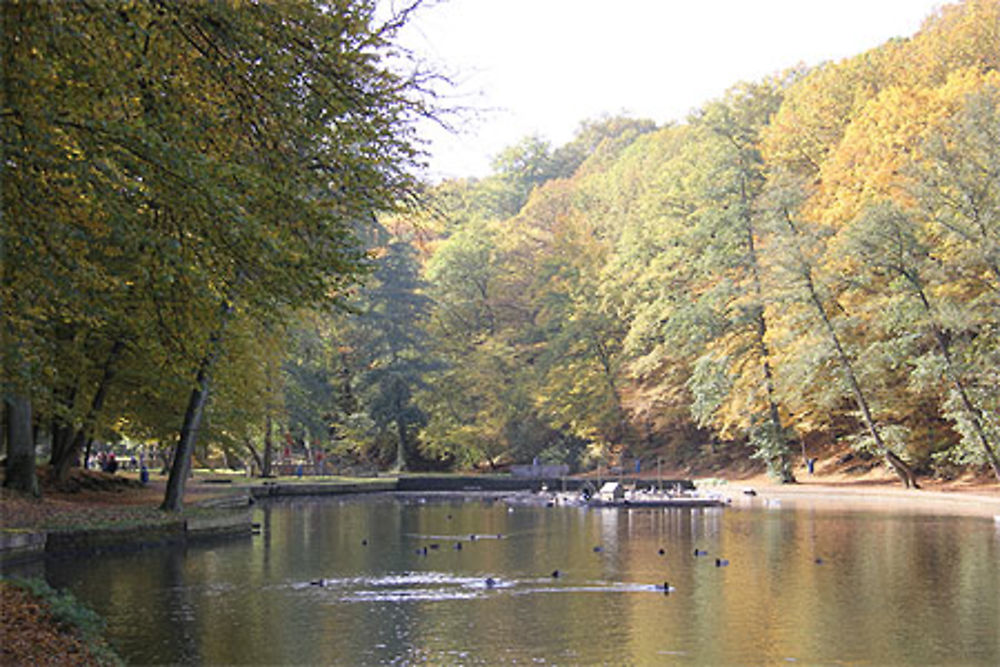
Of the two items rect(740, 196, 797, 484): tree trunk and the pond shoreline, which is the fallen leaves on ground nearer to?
the pond shoreline

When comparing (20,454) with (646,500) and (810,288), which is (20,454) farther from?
(810,288)

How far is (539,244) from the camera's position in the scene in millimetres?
68250

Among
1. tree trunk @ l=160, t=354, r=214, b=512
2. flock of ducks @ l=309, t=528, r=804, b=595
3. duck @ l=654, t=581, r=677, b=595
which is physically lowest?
duck @ l=654, t=581, r=677, b=595

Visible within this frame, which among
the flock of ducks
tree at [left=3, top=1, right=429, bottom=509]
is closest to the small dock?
the flock of ducks

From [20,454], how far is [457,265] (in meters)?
43.6

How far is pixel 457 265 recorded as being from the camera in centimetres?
6556

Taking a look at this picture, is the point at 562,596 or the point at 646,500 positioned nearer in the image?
the point at 562,596

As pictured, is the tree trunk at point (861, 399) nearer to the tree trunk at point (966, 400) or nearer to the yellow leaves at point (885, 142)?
the yellow leaves at point (885, 142)

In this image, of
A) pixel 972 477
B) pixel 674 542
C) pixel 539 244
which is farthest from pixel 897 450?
pixel 539 244

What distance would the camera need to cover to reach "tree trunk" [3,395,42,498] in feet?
75.2

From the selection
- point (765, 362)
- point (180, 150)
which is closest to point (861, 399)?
point (765, 362)

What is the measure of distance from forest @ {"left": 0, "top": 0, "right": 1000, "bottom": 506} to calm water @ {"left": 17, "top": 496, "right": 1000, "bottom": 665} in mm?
3235

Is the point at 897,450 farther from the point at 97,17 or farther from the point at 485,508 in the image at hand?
the point at 97,17

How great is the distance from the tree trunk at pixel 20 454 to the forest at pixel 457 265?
0.42ft
